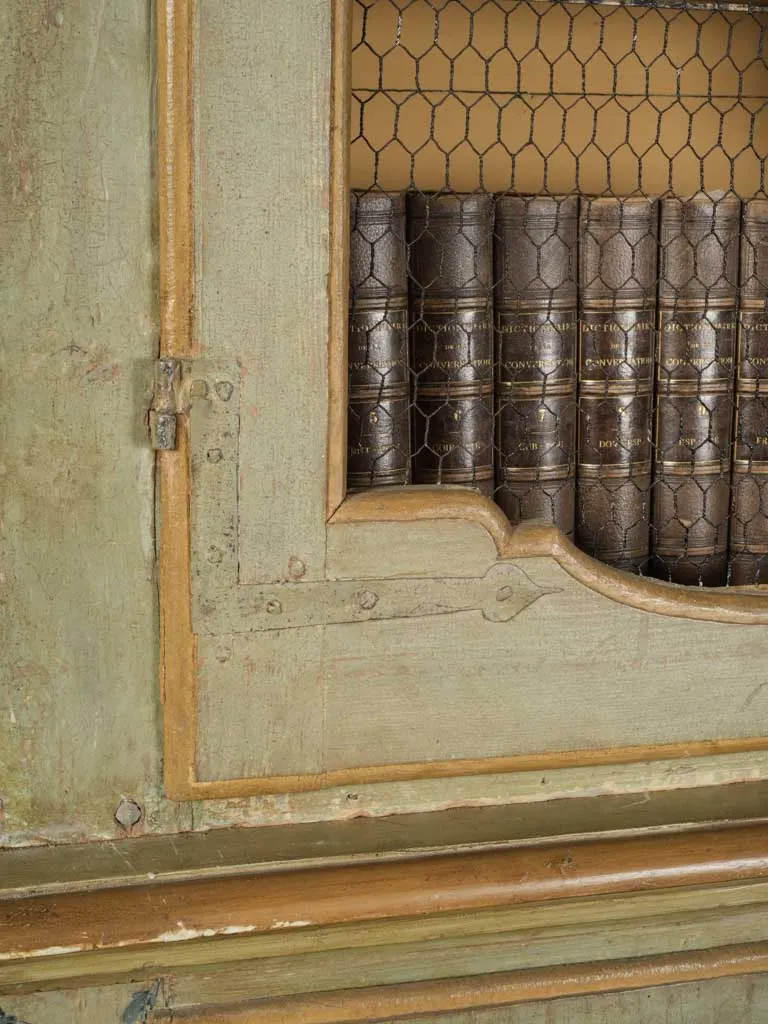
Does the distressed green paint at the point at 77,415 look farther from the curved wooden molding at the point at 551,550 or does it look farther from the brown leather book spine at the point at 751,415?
the brown leather book spine at the point at 751,415

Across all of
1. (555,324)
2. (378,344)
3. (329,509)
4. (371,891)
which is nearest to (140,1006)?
(371,891)

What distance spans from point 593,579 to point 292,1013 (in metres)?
0.44

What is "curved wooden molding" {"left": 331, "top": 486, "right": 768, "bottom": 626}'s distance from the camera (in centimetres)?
97

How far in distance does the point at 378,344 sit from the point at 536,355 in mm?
156

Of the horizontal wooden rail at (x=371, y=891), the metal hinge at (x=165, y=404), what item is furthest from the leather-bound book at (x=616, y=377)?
the metal hinge at (x=165, y=404)

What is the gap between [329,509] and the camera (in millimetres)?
956

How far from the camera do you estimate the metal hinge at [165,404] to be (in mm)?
901

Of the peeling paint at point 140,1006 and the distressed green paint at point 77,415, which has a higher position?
the distressed green paint at point 77,415

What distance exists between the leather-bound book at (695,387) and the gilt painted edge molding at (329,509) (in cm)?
13

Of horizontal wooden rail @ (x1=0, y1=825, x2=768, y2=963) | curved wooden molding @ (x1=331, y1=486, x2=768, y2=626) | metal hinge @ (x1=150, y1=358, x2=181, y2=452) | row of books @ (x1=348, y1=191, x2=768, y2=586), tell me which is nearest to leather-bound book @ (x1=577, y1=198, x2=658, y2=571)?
row of books @ (x1=348, y1=191, x2=768, y2=586)

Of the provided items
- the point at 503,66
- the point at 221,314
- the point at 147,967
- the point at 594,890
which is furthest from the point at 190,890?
the point at 503,66

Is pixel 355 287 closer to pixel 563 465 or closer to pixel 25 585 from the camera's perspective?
pixel 563 465

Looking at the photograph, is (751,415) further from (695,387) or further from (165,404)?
(165,404)

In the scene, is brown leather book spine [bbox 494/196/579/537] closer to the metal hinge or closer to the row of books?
the row of books
